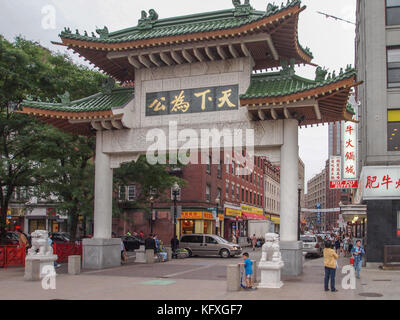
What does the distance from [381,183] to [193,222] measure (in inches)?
1174

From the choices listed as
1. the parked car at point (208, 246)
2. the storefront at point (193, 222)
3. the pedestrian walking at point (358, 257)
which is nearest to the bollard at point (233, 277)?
the pedestrian walking at point (358, 257)

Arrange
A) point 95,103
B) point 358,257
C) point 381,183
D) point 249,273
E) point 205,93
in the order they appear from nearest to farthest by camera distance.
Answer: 1. point 249,273
2. point 358,257
3. point 205,93
4. point 95,103
5. point 381,183

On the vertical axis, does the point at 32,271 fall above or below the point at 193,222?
above

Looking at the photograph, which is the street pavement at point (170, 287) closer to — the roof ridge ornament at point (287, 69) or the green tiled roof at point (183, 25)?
the roof ridge ornament at point (287, 69)

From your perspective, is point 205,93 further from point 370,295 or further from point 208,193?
point 208,193

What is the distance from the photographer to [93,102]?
73.9ft

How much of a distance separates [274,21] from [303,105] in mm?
3491

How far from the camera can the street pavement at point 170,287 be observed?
13297mm

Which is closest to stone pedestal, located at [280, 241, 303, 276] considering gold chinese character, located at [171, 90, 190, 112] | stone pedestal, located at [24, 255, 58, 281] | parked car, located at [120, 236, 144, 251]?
gold chinese character, located at [171, 90, 190, 112]

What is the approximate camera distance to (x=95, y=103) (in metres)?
22.3

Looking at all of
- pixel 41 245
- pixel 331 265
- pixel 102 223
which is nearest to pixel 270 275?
pixel 331 265

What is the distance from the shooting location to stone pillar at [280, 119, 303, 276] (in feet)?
59.7

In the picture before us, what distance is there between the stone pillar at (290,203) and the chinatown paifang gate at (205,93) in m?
0.04

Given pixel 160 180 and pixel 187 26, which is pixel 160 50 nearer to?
pixel 187 26
